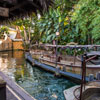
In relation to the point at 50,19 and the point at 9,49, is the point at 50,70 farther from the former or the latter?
the point at 9,49

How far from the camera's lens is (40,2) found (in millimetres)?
2902

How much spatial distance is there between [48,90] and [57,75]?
2401mm

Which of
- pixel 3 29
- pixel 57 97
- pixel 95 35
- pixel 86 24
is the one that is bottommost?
pixel 57 97

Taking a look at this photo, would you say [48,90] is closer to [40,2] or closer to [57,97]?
[57,97]

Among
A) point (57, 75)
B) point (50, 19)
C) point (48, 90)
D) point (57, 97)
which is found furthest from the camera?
point (50, 19)

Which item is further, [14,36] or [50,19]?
[14,36]

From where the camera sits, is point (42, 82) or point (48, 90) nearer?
point (48, 90)

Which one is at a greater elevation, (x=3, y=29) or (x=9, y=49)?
(x=3, y=29)

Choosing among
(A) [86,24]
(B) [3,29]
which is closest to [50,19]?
(A) [86,24]

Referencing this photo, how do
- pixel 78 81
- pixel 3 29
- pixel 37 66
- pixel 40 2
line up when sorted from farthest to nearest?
pixel 3 29 → pixel 37 66 → pixel 78 81 → pixel 40 2

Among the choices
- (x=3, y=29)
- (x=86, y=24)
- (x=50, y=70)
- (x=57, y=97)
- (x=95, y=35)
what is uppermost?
(x=3, y=29)

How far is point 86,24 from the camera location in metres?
12.7

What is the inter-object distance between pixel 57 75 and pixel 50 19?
11326 millimetres

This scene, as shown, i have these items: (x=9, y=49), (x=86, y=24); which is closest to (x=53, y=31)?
(x=86, y=24)
